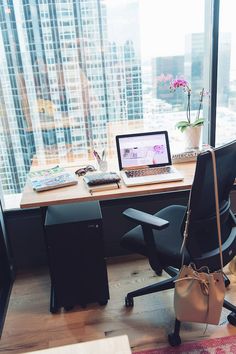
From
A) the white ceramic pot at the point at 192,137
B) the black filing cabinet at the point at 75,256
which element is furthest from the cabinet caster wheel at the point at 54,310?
the white ceramic pot at the point at 192,137

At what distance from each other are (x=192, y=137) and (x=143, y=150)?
1.21ft

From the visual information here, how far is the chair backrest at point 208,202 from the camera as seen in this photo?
137 cm

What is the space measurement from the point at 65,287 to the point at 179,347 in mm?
698

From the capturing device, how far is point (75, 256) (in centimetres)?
183

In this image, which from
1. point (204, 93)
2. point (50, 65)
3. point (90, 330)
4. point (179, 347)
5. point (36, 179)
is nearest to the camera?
point (179, 347)

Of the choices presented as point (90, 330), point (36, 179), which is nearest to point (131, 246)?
point (90, 330)

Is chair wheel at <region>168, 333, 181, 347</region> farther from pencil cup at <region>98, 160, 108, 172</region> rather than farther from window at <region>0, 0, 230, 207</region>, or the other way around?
window at <region>0, 0, 230, 207</region>

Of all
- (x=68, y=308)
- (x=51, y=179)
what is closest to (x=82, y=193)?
(x=51, y=179)

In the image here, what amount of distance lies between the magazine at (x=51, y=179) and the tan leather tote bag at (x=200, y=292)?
766 mm

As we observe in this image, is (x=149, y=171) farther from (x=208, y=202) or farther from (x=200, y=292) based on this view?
(x=200, y=292)

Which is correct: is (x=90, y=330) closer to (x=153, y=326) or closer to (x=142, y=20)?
(x=153, y=326)

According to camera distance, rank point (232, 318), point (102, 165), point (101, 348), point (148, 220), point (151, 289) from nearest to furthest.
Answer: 1. point (101, 348)
2. point (148, 220)
3. point (232, 318)
4. point (151, 289)
5. point (102, 165)

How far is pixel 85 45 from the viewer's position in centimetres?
215

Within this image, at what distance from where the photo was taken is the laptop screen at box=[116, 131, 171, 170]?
2074mm
